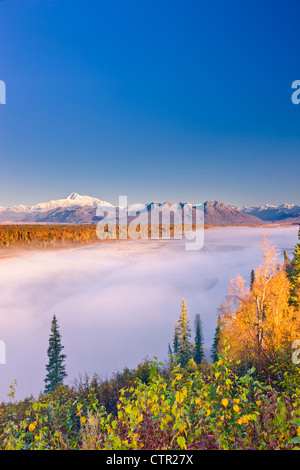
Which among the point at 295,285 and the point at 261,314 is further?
the point at 295,285

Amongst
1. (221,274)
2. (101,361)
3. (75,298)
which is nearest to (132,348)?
(101,361)

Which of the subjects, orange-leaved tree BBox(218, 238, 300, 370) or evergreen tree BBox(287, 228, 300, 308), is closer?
orange-leaved tree BBox(218, 238, 300, 370)

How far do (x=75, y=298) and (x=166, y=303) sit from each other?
34067 mm

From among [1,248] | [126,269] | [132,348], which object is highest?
[1,248]

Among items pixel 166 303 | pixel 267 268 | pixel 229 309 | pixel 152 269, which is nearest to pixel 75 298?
pixel 166 303

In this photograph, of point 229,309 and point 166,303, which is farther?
point 166,303

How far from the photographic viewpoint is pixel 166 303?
300 feet

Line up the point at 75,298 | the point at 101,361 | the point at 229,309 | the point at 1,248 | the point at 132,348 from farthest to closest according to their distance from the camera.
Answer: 1. the point at 1,248
2. the point at 75,298
3. the point at 132,348
4. the point at 101,361
5. the point at 229,309

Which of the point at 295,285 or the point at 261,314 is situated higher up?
the point at 295,285

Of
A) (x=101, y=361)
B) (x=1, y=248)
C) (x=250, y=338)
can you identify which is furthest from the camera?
(x=1, y=248)

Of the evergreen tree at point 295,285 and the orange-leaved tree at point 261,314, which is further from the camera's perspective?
the evergreen tree at point 295,285

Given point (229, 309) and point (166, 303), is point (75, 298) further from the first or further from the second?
point (229, 309)

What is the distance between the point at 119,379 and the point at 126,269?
11663cm
